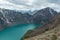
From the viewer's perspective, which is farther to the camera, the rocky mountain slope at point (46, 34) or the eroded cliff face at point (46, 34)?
the rocky mountain slope at point (46, 34)

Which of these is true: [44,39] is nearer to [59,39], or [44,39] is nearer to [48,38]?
[48,38]

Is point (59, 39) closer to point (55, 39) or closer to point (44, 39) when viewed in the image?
point (55, 39)

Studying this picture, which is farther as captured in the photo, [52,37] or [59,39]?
[52,37]

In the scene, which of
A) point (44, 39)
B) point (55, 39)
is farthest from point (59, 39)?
point (44, 39)

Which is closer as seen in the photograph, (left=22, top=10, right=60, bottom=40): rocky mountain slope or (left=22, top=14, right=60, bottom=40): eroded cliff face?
(left=22, top=14, right=60, bottom=40): eroded cliff face

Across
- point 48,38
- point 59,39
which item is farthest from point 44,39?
point 59,39
